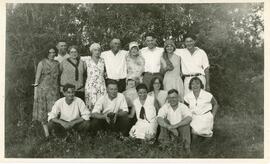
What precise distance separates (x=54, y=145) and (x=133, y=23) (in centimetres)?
A: 262

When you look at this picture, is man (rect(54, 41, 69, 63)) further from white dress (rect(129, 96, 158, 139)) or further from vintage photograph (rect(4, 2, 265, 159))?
white dress (rect(129, 96, 158, 139))

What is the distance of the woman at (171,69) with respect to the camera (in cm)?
680

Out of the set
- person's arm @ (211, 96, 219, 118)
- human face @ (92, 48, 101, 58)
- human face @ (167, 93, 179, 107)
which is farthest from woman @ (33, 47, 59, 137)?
person's arm @ (211, 96, 219, 118)

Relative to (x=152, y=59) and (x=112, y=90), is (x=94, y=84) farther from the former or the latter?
(x=152, y=59)

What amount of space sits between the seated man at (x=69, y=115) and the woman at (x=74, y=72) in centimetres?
14

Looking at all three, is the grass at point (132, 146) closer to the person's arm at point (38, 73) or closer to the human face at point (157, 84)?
the person's arm at point (38, 73)

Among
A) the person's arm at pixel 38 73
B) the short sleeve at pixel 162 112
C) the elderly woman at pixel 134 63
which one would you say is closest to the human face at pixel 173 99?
the short sleeve at pixel 162 112

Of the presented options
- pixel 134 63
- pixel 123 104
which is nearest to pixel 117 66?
pixel 134 63

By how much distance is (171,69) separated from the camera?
6.85m

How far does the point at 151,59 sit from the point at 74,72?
54.1 inches

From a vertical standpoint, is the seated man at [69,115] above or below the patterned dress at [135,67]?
below

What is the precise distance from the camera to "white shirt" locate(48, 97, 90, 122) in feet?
21.9

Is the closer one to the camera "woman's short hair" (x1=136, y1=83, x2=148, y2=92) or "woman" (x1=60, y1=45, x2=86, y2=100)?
"woman's short hair" (x1=136, y1=83, x2=148, y2=92)

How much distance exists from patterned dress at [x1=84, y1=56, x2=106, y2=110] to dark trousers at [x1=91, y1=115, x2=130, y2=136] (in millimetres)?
319
